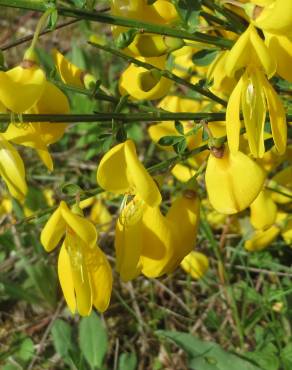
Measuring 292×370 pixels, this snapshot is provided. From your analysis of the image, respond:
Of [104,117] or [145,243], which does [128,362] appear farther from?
[104,117]

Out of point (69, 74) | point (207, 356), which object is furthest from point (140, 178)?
point (207, 356)

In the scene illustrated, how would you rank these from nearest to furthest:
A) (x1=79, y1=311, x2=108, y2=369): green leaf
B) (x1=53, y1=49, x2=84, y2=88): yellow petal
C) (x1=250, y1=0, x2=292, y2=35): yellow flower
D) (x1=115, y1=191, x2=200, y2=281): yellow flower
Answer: (x1=250, y1=0, x2=292, y2=35): yellow flower
(x1=115, y1=191, x2=200, y2=281): yellow flower
(x1=53, y1=49, x2=84, y2=88): yellow petal
(x1=79, y1=311, x2=108, y2=369): green leaf

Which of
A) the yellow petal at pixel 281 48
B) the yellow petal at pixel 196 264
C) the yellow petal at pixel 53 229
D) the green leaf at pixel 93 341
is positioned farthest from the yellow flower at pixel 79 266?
the yellow petal at pixel 196 264

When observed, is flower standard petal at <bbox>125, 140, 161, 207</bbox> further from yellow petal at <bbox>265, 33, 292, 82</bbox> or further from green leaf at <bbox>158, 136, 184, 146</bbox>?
yellow petal at <bbox>265, 33, 292, 82</bbox>

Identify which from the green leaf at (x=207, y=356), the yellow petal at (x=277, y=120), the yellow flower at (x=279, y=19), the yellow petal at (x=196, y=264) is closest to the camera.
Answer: the yellow flower at (x=279, y=19)

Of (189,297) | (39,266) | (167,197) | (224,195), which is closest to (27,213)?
(39,266)

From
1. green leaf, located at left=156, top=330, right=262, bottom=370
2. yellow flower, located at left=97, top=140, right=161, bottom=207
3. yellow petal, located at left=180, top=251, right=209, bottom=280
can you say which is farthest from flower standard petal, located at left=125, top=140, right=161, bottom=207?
yellow petal, located at left=180, top=251, right=209, bottom=280

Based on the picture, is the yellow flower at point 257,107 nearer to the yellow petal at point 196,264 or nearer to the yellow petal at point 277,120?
the yellow petal at point 277,120
